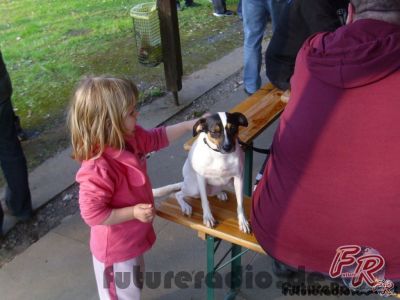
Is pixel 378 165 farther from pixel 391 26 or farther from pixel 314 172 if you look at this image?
pixel 391 26

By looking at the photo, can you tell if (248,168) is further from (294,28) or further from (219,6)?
(219,6)

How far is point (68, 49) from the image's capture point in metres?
7.25

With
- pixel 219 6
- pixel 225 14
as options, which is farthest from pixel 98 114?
pixel 225 14

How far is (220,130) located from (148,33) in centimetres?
332

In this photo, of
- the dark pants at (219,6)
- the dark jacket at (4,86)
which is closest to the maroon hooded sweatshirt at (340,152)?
the dark jacket at (4,86)

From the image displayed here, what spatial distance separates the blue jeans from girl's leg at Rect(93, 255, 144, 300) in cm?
319

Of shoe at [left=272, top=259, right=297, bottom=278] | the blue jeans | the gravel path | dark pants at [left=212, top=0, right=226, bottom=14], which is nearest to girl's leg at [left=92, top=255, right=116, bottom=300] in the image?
shoe at [left=272, top=259, right=297, bottom=278]

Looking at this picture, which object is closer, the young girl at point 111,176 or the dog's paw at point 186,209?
the young girl at point 111,176

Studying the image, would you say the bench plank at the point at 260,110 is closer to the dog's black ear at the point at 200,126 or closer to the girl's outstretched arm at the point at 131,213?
the dog's black ear at the point at 200,126

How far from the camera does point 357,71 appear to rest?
58.4 inches

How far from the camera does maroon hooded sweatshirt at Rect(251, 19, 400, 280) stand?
1504 millimetres

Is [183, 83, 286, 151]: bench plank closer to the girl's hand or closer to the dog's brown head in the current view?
the dog's brown head

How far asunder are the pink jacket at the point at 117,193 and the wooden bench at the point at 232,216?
22 centimetres

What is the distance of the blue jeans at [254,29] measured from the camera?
473cm
